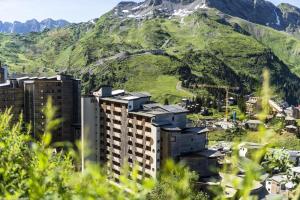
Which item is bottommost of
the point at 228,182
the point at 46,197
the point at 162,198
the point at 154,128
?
the point at 162,198

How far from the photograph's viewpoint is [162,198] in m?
44.7

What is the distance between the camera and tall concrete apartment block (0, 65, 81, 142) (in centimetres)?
8112

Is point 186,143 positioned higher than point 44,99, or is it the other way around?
point 44,99

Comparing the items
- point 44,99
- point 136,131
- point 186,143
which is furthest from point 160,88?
point 186,143

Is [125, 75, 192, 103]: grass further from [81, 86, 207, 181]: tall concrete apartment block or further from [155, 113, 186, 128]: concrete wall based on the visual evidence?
[155, 113, 186, 128]: concrete wall

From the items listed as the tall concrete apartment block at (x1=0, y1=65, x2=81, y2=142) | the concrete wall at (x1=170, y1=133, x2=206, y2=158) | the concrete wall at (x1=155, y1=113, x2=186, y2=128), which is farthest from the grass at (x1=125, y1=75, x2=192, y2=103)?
the concrete wall at (x1=170, y1=133, x2=206, y2=158)

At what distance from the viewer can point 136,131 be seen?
220 feet

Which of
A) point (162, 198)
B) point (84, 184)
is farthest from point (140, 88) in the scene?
point (84, 184)

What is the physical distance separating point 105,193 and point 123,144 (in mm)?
65064

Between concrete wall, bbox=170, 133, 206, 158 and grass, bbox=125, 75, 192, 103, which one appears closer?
concrete wall, bbox=170, 133, 206, 158

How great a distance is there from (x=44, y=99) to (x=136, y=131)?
24.6m

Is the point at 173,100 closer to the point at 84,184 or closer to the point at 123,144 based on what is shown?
the point at 123,144

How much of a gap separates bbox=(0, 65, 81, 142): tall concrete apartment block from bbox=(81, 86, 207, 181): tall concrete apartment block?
8.62 meters

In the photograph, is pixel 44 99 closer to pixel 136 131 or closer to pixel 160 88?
pixel 136 131
